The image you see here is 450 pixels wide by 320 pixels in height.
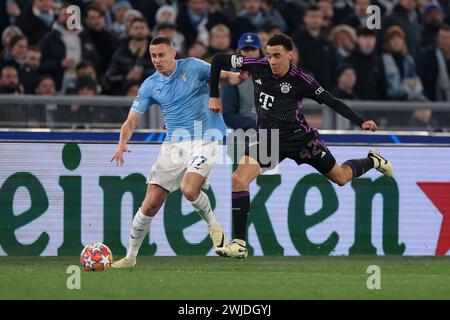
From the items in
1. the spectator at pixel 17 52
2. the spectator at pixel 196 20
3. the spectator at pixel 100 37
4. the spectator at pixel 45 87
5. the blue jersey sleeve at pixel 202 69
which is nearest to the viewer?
the blue jersey sleeve at pixel 202 69

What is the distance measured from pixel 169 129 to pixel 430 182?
3.59 meters

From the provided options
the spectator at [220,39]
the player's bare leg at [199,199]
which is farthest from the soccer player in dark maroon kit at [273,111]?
the spectator at [220,39]

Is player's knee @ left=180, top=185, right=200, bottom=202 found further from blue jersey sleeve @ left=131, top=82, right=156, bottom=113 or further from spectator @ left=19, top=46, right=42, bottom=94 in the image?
spectator @ left=19, top=46, right=42, bottom=94

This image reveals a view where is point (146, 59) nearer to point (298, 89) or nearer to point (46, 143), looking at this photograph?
point (46, 143)

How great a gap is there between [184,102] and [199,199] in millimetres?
1029

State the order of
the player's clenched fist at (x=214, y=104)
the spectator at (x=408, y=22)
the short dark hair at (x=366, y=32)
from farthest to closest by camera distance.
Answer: the spectator at (x=408, y=22) → the short dark hair at (x=366, y=32) → the player's clenched fist at (x=214, y=104)

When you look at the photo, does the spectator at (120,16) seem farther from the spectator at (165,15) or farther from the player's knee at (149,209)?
the player's knee at (149,209)

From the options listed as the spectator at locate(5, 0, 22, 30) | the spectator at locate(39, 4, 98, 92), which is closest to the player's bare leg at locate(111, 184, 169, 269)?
the spectator at locate(39, 4, 98, 92)

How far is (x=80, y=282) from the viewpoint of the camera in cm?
1095

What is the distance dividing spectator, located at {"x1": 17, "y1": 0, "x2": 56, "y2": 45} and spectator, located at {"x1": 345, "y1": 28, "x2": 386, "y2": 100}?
174 inches

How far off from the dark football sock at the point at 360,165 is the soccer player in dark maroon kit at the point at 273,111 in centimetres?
57

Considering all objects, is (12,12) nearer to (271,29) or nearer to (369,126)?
(271,29)

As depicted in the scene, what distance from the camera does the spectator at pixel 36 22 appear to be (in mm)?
17438
